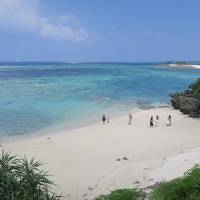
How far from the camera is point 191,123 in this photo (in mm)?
32719

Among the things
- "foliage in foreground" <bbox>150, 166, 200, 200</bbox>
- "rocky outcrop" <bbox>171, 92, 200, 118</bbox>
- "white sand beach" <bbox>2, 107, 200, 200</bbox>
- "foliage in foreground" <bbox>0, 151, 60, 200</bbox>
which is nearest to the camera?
"foliage in foreground" <bbox>0, 151, 60, 200</bbox>

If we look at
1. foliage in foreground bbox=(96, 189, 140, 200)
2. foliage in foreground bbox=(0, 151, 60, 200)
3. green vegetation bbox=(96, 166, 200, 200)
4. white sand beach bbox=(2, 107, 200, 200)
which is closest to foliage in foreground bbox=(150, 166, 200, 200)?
green vegetation bbox=(96, 166, 200, 200)

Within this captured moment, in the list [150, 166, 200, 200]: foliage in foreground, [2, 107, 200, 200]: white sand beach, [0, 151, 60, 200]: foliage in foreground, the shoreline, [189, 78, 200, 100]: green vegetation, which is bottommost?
the shoreline

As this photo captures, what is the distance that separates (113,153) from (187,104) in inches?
690

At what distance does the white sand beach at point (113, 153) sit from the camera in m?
16.7

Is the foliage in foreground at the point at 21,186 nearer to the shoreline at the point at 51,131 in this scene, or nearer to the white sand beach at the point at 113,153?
the white sand beach at the point at 113,153

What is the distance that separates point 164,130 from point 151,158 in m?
9.63

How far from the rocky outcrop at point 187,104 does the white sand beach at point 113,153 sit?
4.32ft

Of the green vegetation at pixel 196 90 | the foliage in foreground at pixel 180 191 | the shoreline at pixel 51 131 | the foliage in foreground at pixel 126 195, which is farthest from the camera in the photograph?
the green vegetation at pixel 196 90

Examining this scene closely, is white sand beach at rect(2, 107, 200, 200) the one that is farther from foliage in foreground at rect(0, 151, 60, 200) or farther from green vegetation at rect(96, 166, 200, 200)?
foliage in foreground at rect(0, 151, 60, 200)

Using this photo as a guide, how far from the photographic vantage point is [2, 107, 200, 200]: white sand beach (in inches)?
658

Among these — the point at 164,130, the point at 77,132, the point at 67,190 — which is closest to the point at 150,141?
the point at 164,130

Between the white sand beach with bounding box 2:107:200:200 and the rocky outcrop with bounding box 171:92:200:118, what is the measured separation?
132 centimetres

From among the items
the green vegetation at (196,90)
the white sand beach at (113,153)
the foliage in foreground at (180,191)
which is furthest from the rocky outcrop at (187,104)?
the foliage in foreground at (180,191)
